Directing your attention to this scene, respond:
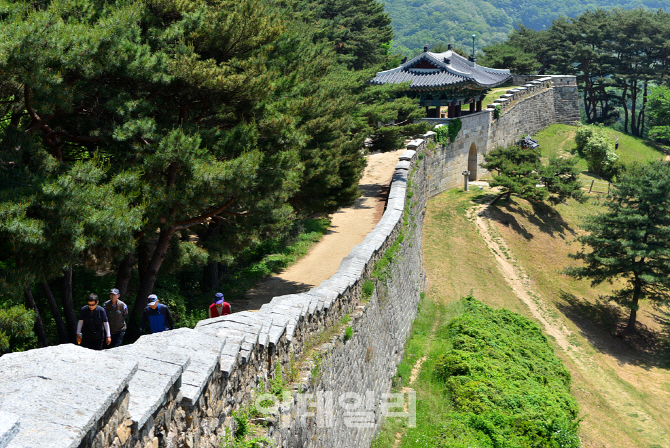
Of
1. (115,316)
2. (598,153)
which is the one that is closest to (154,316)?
(115,316)

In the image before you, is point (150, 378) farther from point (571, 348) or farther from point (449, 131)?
point (449, 131)

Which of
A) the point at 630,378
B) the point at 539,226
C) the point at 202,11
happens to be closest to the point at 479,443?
the point at 202,11

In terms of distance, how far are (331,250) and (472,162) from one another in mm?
17373

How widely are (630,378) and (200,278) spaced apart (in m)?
14.7

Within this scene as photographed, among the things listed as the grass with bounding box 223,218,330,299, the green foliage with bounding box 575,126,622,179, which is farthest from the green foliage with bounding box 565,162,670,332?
the green foliage with bounding box 575,126,622,179

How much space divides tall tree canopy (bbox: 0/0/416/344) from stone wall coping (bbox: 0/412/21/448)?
4.84 meters

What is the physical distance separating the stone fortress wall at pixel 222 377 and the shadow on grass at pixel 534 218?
13.5m

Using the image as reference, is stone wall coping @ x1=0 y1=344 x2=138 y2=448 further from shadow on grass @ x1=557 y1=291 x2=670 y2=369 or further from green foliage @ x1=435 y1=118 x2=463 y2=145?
green foliage @ x1=435 y1=118 x2=463 y2=145

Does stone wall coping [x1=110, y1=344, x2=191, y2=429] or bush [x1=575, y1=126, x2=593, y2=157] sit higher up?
stone wall coping [x1=110, y1=344, x2=191, y2=429]

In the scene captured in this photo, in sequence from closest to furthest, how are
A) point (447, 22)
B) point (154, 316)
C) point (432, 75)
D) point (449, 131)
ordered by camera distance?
point (154, 316) → point (449, 131) → point (432, 75) → point (447, 22)

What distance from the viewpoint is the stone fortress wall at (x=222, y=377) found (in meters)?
2.59

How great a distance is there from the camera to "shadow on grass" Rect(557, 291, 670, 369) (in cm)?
2100

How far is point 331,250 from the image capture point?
54.0 feet

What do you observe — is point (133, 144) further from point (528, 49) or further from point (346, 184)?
point (528, 49)
